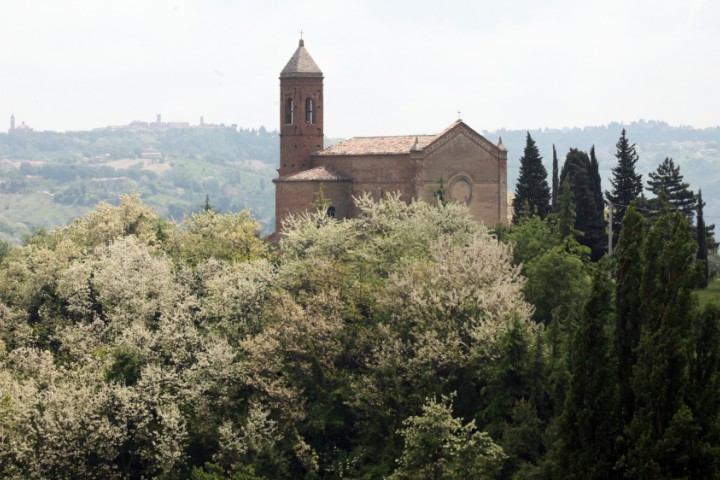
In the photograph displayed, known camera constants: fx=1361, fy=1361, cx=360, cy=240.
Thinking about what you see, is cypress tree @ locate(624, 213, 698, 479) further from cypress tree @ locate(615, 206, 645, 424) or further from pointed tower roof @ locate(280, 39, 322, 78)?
pointed tower roof @ locate(280, 39, 322, 78)

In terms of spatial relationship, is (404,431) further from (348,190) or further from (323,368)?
(348,190)

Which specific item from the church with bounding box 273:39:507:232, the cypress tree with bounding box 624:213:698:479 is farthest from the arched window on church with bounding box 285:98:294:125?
the cypress tree with bounding box 624:213:698:479

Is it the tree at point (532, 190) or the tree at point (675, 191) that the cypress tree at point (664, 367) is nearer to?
the tree at point (675, 191)

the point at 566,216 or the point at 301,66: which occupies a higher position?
the point at 301,66

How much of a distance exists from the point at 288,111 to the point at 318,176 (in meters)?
7.68

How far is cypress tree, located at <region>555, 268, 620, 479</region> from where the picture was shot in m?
35.6

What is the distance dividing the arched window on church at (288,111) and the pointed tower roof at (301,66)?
1606 mm

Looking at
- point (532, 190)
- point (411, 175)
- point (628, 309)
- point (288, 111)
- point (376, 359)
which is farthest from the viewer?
point (288, 111)

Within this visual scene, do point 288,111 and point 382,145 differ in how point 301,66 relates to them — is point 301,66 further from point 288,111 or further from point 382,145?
point 382,145

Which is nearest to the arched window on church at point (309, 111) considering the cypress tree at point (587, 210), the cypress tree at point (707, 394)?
the cypress tree at point (587, 210)

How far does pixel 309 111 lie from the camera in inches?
3275

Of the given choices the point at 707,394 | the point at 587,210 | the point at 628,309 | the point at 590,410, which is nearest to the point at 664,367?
the point at 707,394

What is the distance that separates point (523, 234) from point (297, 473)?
62.6 feet

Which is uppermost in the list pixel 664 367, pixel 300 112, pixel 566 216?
pixel 300 112
